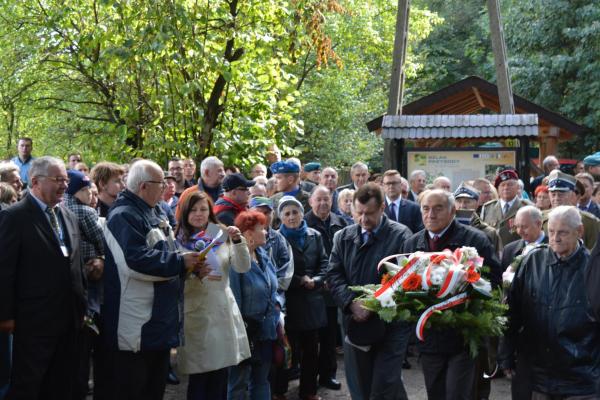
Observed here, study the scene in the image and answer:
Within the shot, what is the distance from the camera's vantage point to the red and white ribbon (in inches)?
224

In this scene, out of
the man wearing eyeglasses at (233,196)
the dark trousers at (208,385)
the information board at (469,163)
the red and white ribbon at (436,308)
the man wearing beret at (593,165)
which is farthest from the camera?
the man wearing beret at (593,165)

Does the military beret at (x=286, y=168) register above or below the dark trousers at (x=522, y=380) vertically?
above

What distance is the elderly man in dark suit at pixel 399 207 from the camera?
10117 mm

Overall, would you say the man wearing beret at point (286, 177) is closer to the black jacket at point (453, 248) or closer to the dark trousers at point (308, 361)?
the dark trousers at point (308, 361)

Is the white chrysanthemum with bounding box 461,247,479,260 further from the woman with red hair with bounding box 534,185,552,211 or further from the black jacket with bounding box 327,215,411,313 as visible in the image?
the woman with red hair with bounding box 534,185,552,211

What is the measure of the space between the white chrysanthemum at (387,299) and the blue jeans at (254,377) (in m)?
1.67

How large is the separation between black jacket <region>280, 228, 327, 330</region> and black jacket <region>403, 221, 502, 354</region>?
2.00 metres

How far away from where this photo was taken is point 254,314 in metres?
7.03

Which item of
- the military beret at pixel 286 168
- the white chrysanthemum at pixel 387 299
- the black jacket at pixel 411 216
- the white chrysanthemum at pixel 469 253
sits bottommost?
the white chrysanthemum at pixel 387 299

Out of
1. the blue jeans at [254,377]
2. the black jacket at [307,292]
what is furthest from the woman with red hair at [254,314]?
the black jacket at [307,292]

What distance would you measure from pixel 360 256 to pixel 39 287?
101 inches

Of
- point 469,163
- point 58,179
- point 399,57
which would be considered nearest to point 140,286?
point 58,179

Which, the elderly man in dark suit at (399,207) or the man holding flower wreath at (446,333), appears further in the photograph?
the elderly man in dark suit at (399,207)

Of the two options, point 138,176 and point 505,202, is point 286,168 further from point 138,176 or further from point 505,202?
point 138,176
